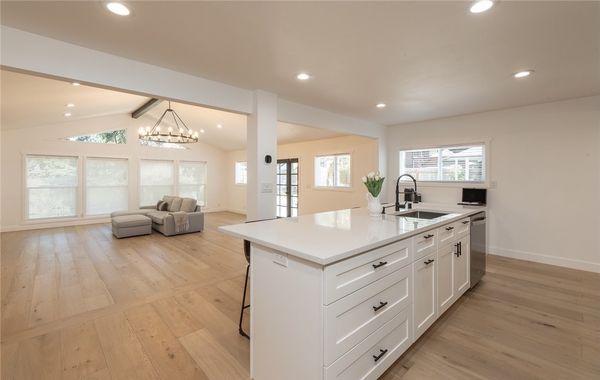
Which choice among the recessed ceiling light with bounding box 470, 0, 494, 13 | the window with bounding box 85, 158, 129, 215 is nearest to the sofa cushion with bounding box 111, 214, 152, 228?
the window with bounding box 85, 158, 129, 215

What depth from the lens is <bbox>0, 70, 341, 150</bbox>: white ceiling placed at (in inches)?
139

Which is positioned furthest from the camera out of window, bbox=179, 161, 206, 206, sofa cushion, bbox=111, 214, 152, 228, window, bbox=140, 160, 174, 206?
window, bbox=179, 161, 206, 206

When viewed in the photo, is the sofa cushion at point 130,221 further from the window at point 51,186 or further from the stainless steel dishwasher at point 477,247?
the stainless steel dishwasher at point 477,247

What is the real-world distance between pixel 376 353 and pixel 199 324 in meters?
1.60

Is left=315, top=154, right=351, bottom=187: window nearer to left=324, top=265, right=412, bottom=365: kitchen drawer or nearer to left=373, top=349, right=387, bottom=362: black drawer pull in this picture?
left=324, top=265, right=412, bottom=365: kitchen drawer

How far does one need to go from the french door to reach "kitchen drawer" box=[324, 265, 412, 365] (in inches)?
247

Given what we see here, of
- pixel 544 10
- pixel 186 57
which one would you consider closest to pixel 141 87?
pixel 186 57

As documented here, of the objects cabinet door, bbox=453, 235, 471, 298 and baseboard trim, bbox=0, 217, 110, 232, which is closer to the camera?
cabinet door, bbox=453, 235, 471, 298

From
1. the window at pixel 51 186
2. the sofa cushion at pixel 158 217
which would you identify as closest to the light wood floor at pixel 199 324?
the sofa cushion at pixel 158 217

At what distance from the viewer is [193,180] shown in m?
9.55

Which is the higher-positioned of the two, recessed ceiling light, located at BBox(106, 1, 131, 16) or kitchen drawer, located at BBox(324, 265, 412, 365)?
recessed ceiling light, located at BBox(106, 1, 131, 16)

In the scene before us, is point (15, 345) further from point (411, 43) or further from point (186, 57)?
point (411, 43)

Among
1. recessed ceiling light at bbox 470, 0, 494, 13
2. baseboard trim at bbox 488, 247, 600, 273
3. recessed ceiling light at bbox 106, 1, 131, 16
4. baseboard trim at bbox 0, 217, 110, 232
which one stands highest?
recessed ceiling light at bbox 106, 1, 131, 16

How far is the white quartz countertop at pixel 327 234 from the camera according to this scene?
135cm
